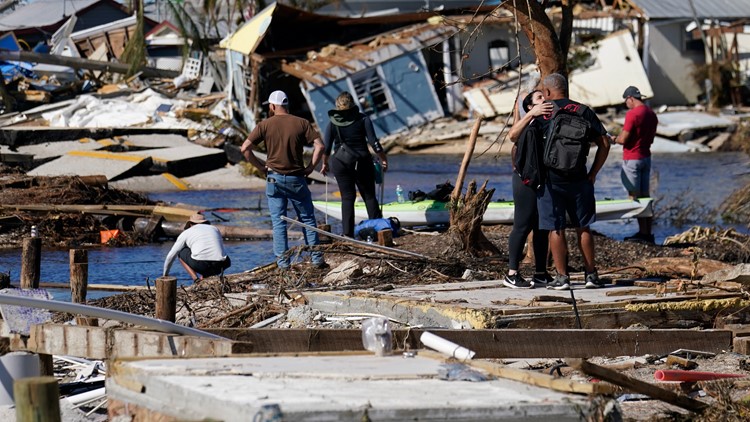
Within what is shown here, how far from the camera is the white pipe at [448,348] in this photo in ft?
19.2

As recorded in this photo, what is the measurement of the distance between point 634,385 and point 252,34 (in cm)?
2913

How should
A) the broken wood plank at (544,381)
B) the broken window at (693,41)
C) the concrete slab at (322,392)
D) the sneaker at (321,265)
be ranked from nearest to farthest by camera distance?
the concrete slab at (322,392) < the broken wood plank at (544,381) < the sneaker at (321,265) < the broken window at (693,41)

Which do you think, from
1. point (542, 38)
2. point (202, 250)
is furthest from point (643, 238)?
point (202, 250)

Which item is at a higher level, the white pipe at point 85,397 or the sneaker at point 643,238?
the white pipe at point 85,397

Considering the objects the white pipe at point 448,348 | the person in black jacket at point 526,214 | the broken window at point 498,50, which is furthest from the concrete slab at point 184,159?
the white pipe at point 448,348

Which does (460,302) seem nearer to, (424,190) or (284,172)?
(284,172)

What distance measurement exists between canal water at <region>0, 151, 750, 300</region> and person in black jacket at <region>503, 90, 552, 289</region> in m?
0.76

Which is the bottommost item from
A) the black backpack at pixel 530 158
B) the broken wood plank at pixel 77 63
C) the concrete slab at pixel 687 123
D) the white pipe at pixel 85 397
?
the concrete slab at pixel 687 123

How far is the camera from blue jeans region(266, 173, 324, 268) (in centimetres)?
1188

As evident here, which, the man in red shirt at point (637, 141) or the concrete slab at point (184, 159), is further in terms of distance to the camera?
the concrete slab at point (184, 159)

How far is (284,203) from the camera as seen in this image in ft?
39.5

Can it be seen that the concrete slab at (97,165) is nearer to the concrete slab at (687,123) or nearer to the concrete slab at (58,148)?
the concrete slab at (58,148)

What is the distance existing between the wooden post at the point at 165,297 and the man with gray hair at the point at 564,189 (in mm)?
3011

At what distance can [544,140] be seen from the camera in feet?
30.2
